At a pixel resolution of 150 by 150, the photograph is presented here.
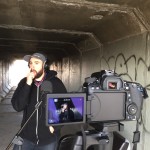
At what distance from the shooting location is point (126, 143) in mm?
2113

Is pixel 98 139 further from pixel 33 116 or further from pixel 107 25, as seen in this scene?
pixel 107 25

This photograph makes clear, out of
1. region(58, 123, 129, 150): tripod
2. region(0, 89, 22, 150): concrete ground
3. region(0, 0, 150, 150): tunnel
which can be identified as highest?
region(0, 0, 150, 150): tunnel

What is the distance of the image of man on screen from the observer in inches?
72.8

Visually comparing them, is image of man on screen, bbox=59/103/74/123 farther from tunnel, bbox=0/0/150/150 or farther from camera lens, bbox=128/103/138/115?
tunnel, bbox=0/0/150/150

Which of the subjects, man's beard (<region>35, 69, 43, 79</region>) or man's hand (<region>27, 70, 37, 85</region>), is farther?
man's beard (<region>35, 69, 43, 79</region>)

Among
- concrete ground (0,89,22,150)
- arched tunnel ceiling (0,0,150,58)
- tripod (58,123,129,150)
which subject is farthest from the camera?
concrete ground (0,89,22,150)

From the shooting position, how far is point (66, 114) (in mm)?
1861

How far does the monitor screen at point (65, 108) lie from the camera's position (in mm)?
1809

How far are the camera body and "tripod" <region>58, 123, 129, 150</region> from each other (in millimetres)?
115

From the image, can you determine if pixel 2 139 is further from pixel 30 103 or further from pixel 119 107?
pixel 119 107

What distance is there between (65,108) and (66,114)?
5 cm

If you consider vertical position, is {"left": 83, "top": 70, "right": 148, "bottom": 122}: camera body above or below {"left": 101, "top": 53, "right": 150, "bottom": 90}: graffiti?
below

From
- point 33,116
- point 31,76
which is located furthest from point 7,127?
point 31,76

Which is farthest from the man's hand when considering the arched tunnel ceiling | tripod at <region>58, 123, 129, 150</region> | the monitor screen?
the arched tunnel ceiling
